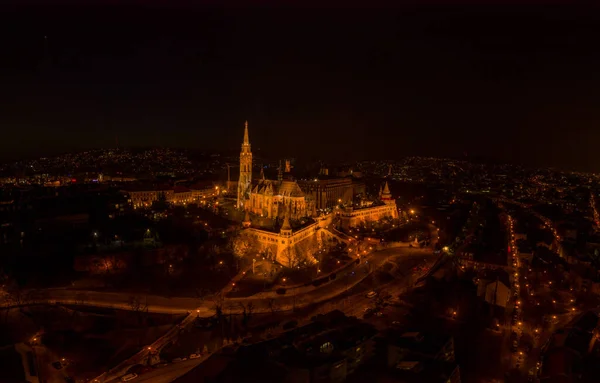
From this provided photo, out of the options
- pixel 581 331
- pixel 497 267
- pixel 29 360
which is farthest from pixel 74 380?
pixel 497 267

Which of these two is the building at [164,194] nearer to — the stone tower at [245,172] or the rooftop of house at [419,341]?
the stone tower at [245,172]

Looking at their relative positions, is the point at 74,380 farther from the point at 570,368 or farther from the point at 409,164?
the point at 409,164

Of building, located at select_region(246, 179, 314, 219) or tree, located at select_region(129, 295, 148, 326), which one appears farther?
building, located at select_region(246, 179, 314, 219)

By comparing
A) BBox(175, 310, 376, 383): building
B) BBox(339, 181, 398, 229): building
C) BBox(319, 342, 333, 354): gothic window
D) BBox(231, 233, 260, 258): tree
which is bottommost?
BBox(175, 310, 376, 383): building

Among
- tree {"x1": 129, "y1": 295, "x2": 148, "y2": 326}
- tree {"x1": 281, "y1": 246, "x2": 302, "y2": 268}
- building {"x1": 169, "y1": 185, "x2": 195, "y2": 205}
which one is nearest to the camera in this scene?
tree {"x1": 129, "y1": 295, "x2": 148, "y2": 326}

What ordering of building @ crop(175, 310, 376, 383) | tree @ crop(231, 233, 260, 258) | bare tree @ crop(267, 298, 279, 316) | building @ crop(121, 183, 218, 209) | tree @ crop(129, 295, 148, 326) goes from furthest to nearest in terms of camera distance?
building @ crop(121, 183, 218, 209), tree @ crop(231, 233, 260, 258), bare tree @ crop(267, 298, 279, 316), tree @ crop(129, 295, 148, 326), building @ crop(175, 310, 376, 383)

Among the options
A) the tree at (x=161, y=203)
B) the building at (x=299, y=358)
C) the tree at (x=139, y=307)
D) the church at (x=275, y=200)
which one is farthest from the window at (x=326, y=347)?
the tree at (x=161, y=203)

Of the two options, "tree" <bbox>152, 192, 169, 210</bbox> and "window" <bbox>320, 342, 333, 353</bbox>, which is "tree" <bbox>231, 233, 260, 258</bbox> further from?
"window" <bbox>320, 342, 333, 353</bbox>

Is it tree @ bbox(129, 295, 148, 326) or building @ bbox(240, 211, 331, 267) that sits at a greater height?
building @ bbox(240, 211, 331, 267)

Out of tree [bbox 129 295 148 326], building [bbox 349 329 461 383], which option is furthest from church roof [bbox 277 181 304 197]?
building [bbox 349 329 461 383]
